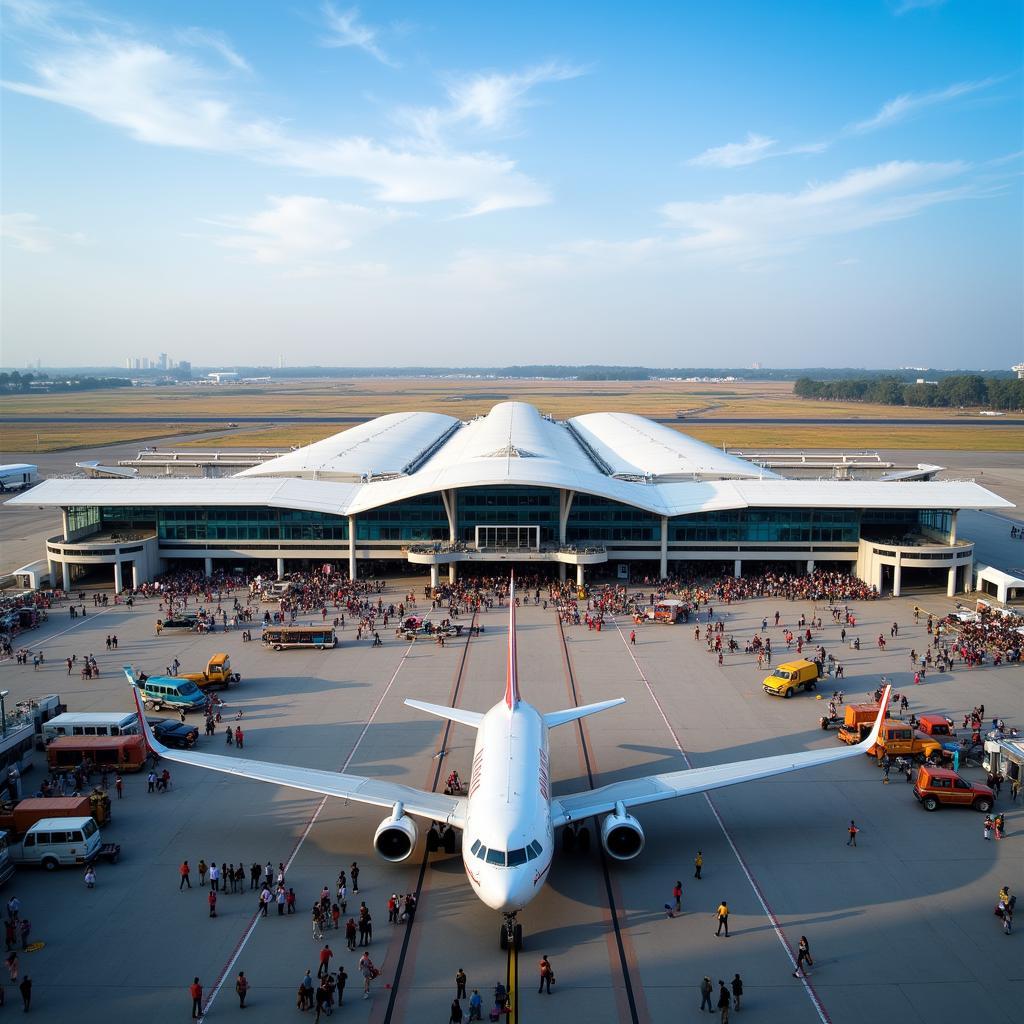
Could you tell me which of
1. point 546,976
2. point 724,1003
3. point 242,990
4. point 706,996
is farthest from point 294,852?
point 724,1003

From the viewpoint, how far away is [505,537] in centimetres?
7044

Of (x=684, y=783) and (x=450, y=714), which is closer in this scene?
(x=684, y=783)

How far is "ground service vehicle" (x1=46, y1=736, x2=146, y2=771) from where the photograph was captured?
3578 cm

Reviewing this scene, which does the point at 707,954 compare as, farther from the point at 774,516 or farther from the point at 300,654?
the point at 774,516

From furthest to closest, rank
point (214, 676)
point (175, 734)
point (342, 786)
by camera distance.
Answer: point (214, 676)
point (175, 734)
point (342, 786)

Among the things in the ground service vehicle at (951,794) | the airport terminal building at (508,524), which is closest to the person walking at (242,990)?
the ground service vehicle at (951,794)

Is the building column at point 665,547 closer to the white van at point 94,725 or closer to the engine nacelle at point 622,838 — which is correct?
the white van at point 94,725

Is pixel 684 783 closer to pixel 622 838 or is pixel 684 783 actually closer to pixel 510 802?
pixel 622 838

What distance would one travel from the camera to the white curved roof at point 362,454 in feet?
265

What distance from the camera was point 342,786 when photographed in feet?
93.2

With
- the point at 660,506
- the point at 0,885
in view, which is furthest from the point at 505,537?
the point at 0,885

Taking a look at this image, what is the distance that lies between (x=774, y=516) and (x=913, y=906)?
4597 centimetres

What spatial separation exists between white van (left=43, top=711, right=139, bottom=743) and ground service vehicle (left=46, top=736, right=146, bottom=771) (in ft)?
3.64

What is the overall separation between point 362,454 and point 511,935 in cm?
7014
